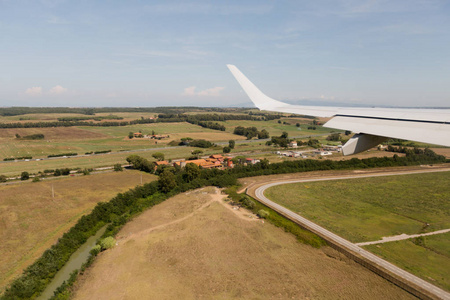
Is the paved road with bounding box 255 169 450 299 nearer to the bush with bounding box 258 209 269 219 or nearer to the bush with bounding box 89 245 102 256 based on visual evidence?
the bush with bounding box 258 209 269 219

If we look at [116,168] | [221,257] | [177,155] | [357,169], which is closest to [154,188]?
[116,168]

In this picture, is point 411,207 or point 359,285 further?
point 411,207

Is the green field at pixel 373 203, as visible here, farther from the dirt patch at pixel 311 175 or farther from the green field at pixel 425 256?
the dirt patch at pixel 311 175

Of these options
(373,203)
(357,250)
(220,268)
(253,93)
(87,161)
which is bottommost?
(220,268)

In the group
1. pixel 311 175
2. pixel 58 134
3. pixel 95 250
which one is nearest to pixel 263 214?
pixel 95 250

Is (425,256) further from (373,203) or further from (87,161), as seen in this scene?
(87,161)

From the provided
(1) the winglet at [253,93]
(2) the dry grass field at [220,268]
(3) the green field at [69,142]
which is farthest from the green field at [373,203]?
(3) the green field at [69,142]

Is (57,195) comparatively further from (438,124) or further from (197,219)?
(438,124)

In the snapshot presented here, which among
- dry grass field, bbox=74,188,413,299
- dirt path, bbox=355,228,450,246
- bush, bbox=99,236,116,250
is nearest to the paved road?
dry grass field, bbox=74,188,413,299
